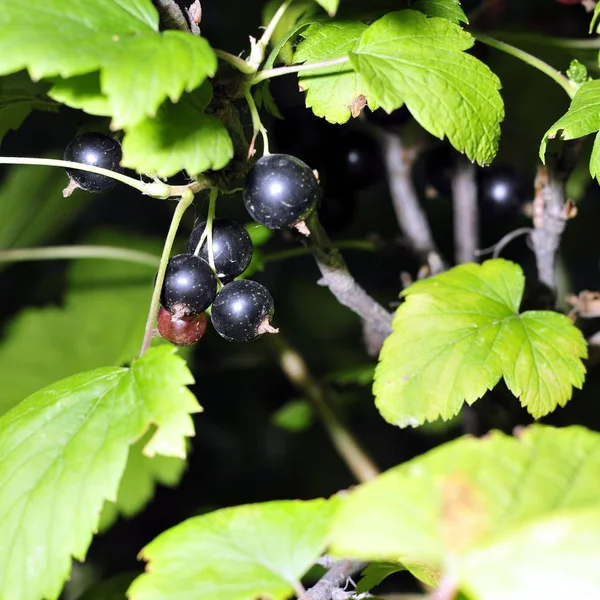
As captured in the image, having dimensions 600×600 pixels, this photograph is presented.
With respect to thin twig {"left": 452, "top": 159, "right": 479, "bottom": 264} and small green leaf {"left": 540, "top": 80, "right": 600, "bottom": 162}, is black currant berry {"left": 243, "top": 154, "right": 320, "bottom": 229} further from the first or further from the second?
thin twig {"left": 452, "top": 159, "right": 479, "bottom": 264}

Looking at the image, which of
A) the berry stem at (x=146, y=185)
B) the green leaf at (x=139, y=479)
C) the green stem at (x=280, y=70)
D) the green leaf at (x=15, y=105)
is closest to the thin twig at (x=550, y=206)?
the green stem at (x=280, y=70)

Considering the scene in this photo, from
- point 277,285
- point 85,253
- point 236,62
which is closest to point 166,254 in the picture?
point 236,62

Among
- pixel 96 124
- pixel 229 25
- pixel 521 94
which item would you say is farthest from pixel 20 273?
pixel 521 94

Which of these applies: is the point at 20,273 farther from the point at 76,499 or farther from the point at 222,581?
the point at 222,581

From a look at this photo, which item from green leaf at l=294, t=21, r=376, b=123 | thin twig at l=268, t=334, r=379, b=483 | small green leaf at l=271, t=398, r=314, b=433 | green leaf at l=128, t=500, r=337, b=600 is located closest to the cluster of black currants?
green leaf at l=294, t=21, r=376, b=123

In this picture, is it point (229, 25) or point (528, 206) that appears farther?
point (229, 25)

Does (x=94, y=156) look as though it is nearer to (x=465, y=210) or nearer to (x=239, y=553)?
(x=239, y=553)

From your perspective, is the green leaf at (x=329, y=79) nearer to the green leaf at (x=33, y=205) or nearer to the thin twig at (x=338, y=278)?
the thin twig at (x=338, y=278)
